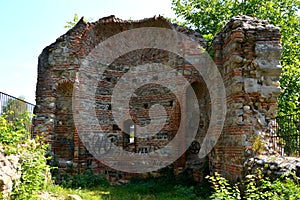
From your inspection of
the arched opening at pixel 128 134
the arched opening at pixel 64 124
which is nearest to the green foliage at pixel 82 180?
the arched opening at pixel 64 124

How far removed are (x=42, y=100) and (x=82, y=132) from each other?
5.82 ft

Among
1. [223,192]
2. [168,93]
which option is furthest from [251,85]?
[168,93]

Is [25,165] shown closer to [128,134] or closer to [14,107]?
[14,107]

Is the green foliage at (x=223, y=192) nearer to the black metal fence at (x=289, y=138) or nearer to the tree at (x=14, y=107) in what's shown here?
the black metal fence at (x=289, y=138)

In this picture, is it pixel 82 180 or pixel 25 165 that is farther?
pixel 82 180

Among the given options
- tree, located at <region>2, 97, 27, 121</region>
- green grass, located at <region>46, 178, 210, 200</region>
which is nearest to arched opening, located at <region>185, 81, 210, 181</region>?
green grass, located at <region>46, 178, 210, 200</region>

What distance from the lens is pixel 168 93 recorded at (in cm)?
1034

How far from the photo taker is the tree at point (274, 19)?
11602mm

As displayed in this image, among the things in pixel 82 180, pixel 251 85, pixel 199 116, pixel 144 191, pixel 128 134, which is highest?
pixel 251 85

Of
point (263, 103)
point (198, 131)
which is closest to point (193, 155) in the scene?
point (198, 131)

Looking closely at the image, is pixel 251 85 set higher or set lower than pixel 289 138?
higher

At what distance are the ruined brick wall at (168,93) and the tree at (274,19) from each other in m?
2.74

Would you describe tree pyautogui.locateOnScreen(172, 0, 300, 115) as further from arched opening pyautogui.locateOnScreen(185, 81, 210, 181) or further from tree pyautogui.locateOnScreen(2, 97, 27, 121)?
tree pyautogui.locateOnScreen(2, 97, 27, 121)

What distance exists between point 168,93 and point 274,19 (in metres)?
6.21
